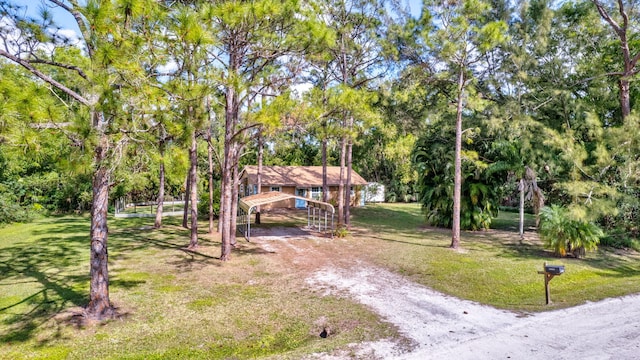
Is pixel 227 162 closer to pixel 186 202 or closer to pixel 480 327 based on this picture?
pixel 186 202

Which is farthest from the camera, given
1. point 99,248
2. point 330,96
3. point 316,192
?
point 316,192

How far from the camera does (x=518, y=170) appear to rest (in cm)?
1470

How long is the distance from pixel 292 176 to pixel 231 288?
1959 cm

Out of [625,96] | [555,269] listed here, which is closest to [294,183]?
[625,96]

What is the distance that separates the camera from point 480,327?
5.85 metres

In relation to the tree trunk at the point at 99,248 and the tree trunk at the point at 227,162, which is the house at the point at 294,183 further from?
the tree trunk at the point at 99,248

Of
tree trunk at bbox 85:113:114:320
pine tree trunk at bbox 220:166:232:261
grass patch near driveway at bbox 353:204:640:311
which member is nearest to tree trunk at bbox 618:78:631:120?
grass patch near driveway at bbox 353:204:640:311

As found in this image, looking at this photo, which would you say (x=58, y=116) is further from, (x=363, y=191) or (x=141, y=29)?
(x=363, y=191)

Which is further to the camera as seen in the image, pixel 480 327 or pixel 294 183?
pixel 294 183

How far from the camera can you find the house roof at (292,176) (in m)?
25.9

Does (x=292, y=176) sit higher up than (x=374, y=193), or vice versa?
(x=292, y=176)

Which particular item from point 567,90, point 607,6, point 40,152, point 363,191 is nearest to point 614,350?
point 40,152

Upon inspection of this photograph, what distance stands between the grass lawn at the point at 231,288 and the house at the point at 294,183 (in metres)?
11.2

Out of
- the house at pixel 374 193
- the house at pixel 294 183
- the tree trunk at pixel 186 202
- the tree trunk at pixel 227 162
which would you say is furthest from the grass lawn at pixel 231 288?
the house at pixel 374 193
